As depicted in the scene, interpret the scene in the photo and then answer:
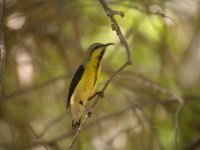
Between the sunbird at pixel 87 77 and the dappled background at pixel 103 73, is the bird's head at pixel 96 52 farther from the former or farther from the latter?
the dappled background at pixel 103 73

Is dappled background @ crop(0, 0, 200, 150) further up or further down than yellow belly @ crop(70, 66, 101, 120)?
further down

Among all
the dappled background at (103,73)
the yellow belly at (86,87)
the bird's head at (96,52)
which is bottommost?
the dappled background at (103,73)

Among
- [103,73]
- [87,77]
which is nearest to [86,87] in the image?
[87,77]

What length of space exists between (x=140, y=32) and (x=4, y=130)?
166cm

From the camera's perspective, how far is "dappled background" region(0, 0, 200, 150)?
4758mm


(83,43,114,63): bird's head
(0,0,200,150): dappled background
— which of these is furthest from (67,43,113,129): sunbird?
(0,0,200,150): dappled background

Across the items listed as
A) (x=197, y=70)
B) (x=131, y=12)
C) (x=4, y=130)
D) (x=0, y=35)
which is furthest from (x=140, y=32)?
(x=0, y=35)

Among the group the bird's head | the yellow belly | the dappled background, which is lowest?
the dappled background

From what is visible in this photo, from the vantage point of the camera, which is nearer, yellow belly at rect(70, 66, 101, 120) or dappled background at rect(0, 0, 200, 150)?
yellow belly at rect(70, 66, 101, 120)

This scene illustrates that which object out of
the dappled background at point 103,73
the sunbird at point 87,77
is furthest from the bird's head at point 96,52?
the dappled background at point 103,73

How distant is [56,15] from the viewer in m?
4.91

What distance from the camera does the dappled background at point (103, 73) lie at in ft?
15.6

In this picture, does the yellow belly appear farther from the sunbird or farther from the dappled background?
the dappled background

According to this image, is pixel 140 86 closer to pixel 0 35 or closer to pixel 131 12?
pixel 131 12
